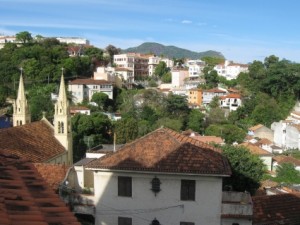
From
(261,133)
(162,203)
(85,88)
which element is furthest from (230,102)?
(162,203)

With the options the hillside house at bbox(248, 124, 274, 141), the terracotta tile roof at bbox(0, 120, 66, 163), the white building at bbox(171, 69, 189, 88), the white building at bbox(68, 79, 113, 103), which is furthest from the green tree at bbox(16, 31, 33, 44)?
the terracotta tile roof at bbox(0, 120, 66, 163)

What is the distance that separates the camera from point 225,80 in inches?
4016

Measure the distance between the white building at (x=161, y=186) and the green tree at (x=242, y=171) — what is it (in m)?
9.43

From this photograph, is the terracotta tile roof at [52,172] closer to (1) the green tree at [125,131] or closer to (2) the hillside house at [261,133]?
(1) the green tree at [125,131]

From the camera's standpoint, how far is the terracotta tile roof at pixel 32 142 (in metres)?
23.9

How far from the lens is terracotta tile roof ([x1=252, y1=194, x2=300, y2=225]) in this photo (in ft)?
54.5

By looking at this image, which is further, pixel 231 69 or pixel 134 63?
pixel 231 69

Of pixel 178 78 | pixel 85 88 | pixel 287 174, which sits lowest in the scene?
pixel 287 174

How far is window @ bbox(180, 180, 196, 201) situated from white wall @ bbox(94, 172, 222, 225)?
0.39 ft

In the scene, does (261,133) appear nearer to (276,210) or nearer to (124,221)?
(276,210)

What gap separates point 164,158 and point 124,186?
185 cm

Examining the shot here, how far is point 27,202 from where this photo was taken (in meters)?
4.21

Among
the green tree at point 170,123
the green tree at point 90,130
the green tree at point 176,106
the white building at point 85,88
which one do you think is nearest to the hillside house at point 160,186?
the green tree at point 90,130

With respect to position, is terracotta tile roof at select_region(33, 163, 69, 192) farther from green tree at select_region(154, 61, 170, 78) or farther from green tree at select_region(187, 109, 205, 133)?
green tree at select_region(154, 61, 170, 78)
